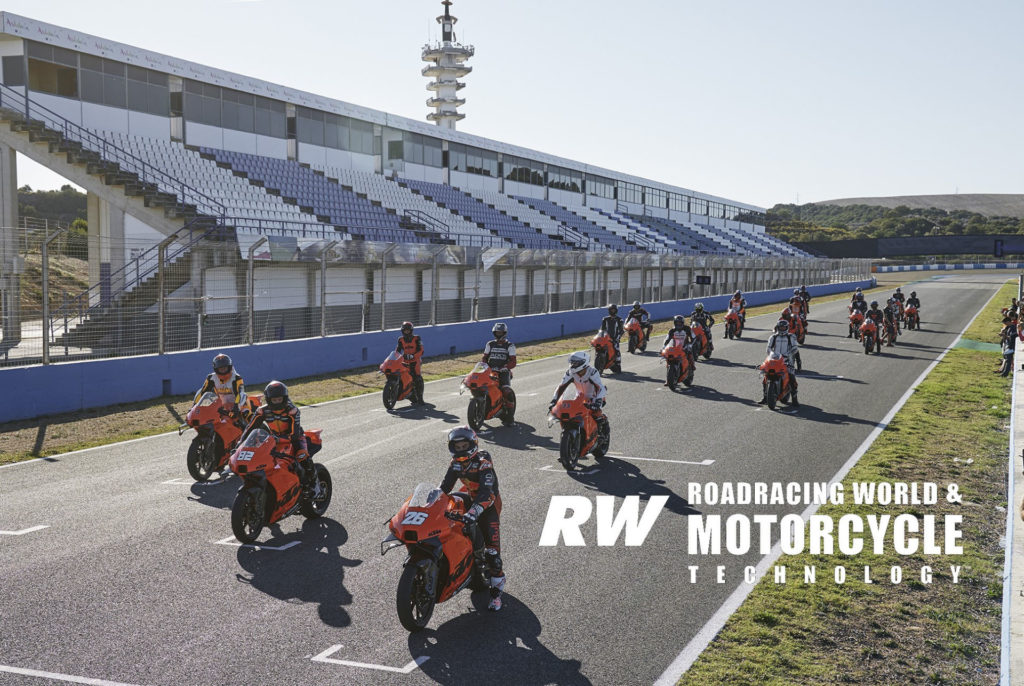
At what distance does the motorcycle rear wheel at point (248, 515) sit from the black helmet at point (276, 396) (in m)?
1.08

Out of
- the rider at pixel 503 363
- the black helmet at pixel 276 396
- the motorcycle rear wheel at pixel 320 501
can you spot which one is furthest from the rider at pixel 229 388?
the rider at pixel 503 363

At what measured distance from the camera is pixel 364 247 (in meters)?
25.9

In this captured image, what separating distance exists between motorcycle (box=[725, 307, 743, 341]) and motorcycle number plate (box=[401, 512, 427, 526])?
2636cm

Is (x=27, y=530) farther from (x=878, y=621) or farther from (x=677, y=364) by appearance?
(x=677, y=364)

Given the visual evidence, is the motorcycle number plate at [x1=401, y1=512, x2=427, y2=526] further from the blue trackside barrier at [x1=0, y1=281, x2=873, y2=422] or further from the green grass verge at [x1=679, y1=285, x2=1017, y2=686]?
the blue trackside barrier at [x1=0, y1=281, x2=873, y2=422]

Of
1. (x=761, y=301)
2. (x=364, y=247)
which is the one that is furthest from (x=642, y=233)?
(x=364, y=247)

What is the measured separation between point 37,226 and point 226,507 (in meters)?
9.72

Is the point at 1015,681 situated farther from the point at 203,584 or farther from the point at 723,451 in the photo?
the point at 723,451

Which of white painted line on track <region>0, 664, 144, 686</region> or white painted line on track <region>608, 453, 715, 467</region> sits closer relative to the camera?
white painted line on track <region>0, 664, 144, 686</region>

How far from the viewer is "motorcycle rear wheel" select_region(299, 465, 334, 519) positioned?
952cm

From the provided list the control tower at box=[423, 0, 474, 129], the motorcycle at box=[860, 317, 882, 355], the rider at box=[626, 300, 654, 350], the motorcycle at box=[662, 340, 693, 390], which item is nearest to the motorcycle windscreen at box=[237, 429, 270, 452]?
the motorcycle at box=[662, 340, 693, 390]

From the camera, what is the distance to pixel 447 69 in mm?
80938

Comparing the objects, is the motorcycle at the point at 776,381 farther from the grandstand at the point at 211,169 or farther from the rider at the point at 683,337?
the grandstand at the point at 211,169

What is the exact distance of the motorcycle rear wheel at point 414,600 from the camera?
6.45m
